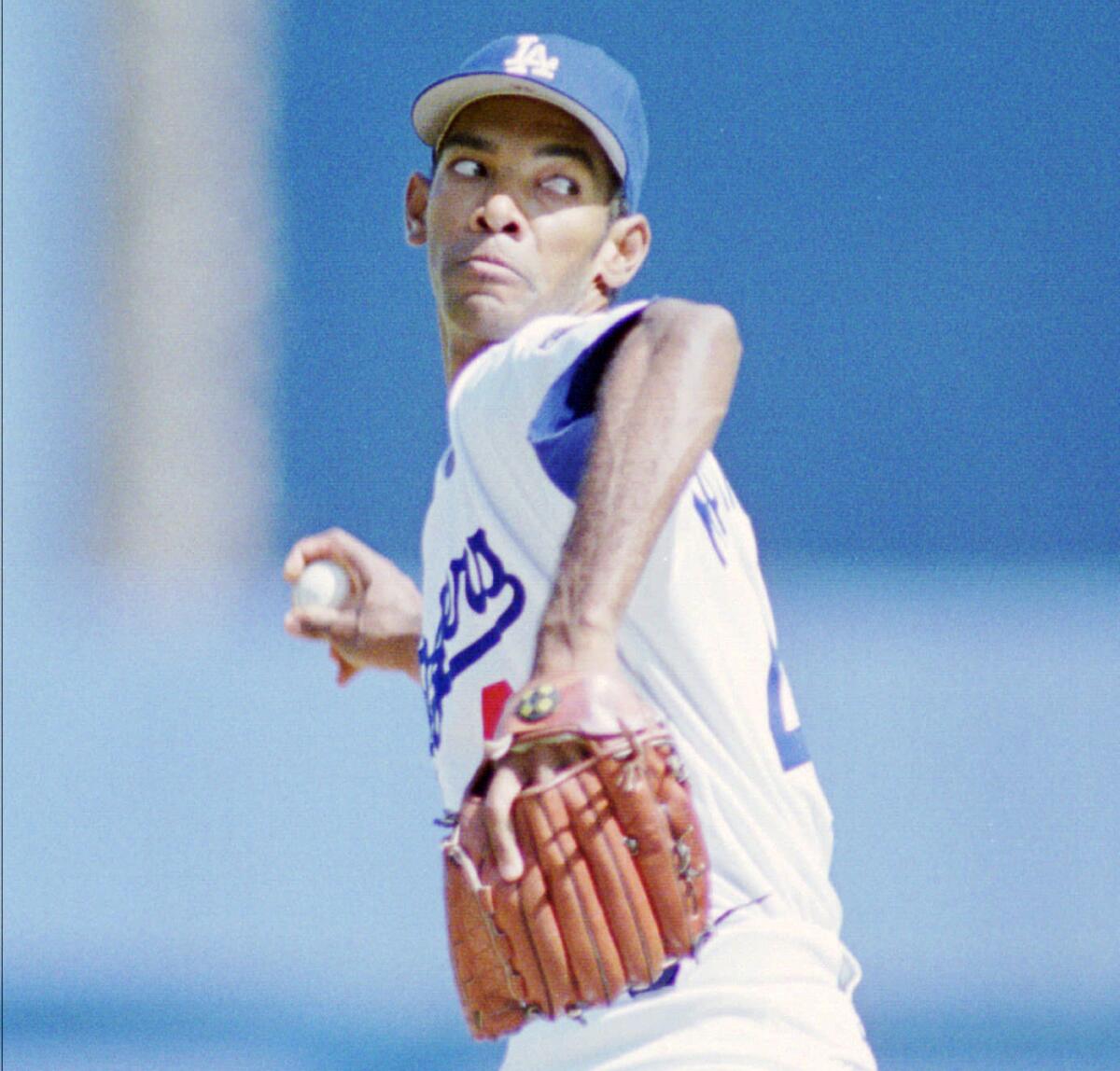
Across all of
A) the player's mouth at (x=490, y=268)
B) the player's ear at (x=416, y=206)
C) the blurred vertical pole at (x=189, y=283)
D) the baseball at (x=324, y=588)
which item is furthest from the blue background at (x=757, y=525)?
the player's mouth at (x=490, y=268)

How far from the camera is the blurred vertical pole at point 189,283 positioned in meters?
4.43

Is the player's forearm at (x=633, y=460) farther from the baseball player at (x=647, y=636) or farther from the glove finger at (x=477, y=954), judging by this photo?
the glove finger at (x=477, y=954)

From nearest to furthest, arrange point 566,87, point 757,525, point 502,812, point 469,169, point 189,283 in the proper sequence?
point 502,812 → point 566,87 → point 469,169 → point 757,525 → point 189,283

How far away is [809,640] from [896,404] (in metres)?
0.63

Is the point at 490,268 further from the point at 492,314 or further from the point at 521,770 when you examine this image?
the point at 521,770

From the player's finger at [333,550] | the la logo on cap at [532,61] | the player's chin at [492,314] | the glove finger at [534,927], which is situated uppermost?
the la logo on cap at [532,61]

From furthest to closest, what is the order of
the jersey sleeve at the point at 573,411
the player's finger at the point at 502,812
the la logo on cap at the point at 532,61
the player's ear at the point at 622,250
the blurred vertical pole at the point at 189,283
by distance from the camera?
the blurred vertical pole at the point at 189,283
the player's ear at the point at 622,250
the la logo on cap at the point at 532,61
the jersey sleeve at the point at 573,411
the player's finger at the point at 502,812

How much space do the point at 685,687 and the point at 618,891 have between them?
0.21 m

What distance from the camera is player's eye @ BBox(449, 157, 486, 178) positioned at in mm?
1945

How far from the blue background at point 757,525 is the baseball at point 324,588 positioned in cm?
158

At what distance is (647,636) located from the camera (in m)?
1.42

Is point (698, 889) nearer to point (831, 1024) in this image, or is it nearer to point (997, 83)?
point (831, 1024)

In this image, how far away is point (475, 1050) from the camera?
3648 mm

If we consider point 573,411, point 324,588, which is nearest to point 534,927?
point 573,411
